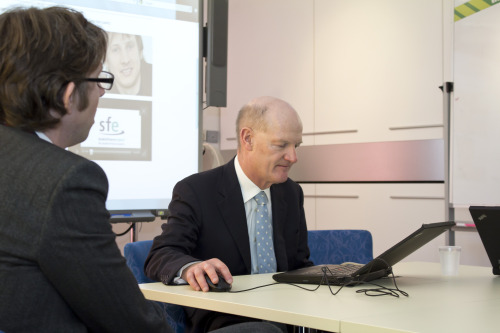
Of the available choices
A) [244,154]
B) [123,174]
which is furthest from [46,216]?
[123,174]

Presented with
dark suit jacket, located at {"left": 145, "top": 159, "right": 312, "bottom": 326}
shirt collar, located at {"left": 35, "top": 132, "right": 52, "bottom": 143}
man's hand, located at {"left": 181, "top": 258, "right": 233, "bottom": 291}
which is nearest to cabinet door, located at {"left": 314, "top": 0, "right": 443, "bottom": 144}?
dark suit jacket, located at {"left": 145, "top": 159, "right": 312, "bottom": 326}

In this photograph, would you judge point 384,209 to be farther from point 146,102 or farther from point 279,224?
point 279,224

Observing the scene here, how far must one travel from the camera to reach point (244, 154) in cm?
223

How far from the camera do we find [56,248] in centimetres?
84

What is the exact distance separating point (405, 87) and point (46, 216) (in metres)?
3.44

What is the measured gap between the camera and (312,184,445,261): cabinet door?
12.4ft

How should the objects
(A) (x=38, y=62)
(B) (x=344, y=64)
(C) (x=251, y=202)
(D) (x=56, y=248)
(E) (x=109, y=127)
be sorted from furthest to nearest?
1. (B) (x=344, y=64)
2. (E) (x=109, y=127)
3. (C) (x=251, y=202)
4. (A) (x=38, y=62)
5. (D) (x=56, y=248)

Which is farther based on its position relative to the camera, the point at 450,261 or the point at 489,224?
the point at 450,261

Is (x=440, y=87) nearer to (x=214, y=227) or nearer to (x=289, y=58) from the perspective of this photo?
(x=289, y=58)

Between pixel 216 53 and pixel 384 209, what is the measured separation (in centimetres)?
172

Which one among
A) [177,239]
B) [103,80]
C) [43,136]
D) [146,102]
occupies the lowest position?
[177,239]

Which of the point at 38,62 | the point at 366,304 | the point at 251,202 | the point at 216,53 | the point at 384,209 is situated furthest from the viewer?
the point at 384,209

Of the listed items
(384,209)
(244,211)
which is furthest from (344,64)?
(244,211)

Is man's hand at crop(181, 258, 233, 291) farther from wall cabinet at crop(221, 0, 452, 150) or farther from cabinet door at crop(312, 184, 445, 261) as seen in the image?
wall cabinet at crop(221, 0, 452, 150)
